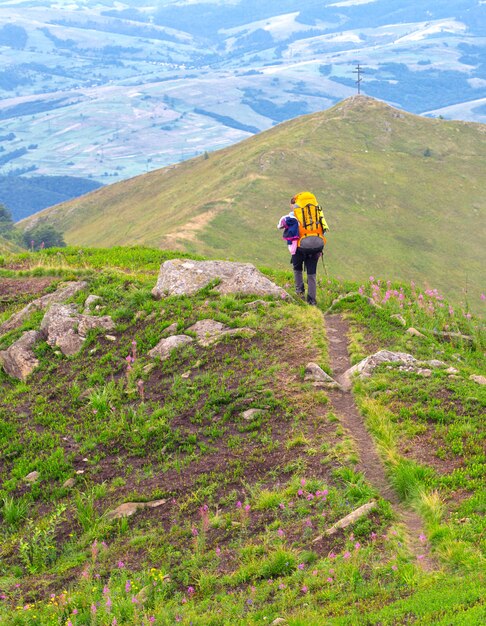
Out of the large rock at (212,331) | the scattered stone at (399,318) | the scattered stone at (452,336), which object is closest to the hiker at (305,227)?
the scattered stone at (399,318)

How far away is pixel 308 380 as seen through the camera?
1362 cm

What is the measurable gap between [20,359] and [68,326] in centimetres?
143

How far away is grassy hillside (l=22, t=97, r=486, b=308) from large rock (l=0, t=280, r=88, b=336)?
217 ft

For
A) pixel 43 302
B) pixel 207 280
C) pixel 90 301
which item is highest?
pixel 207 280

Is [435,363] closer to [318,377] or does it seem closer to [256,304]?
[318,377]

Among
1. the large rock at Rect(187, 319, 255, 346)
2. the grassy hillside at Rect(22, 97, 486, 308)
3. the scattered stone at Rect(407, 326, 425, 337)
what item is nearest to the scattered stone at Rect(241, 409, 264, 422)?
the large rock at Rect(187, 319, 255, 346)

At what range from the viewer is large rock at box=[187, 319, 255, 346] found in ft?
51.6

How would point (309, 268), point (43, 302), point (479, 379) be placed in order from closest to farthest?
point (479, 379) → point (309, 268) → point (43, 302)

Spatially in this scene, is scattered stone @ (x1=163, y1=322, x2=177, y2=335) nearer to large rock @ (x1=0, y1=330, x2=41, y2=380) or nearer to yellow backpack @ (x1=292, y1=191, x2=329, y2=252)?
large rock @ (x1=0, y1=330, x2=41, y2=380)

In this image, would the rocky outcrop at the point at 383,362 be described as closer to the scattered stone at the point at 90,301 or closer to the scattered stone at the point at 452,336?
the scattered stone at the point at 452,336

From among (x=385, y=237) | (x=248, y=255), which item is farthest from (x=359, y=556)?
(x=385, y=237)

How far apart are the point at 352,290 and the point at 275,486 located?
11.2 meters

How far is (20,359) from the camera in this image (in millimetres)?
16297

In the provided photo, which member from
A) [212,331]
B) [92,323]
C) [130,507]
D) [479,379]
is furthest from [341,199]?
[130,507]
